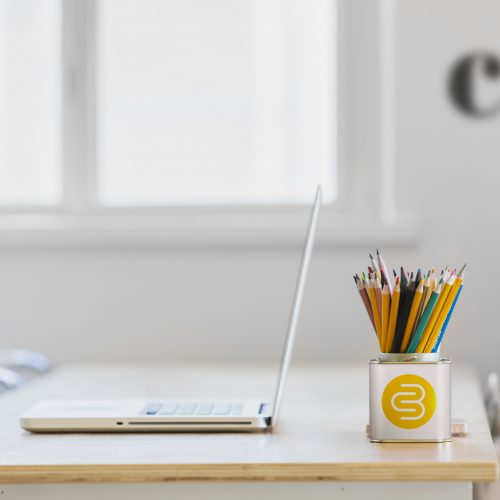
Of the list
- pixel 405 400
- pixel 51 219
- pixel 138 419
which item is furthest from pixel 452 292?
pixel 51 219

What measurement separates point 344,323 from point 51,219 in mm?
718

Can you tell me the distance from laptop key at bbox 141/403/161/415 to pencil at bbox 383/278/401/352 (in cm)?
30

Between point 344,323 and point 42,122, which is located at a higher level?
point 42,122

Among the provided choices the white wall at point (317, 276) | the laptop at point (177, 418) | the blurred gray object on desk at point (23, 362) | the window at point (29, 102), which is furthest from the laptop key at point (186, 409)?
the window at point (29, 102)

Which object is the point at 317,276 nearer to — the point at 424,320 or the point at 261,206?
the point at 261,206

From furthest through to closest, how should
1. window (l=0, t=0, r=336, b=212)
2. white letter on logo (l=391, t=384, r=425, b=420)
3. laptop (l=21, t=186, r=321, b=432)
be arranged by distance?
1. window (l=0, t=0, r=336, b=212)
2. laptop (l=21, t=186, r=321, b=432)
3. white letter on logo (l=391, t=384, r=425, b=420)

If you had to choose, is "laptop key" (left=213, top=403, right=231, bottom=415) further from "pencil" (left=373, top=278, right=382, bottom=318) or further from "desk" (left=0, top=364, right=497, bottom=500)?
"pencil" (left=373, top=278, right=382, bottom=318)

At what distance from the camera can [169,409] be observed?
1200 mm

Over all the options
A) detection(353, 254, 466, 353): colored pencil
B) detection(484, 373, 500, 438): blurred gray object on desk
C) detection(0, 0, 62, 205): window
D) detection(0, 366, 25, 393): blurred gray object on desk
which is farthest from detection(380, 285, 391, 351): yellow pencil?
detection(0, 0, 62, 205): window

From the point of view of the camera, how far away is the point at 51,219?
2260mm

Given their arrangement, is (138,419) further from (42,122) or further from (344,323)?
(42,122)

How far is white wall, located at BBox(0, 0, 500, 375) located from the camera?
2.10m

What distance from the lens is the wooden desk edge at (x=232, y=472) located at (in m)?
0.90

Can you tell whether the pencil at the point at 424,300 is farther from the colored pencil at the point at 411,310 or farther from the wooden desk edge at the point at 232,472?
the wooden desk edge at the point at 232,472
